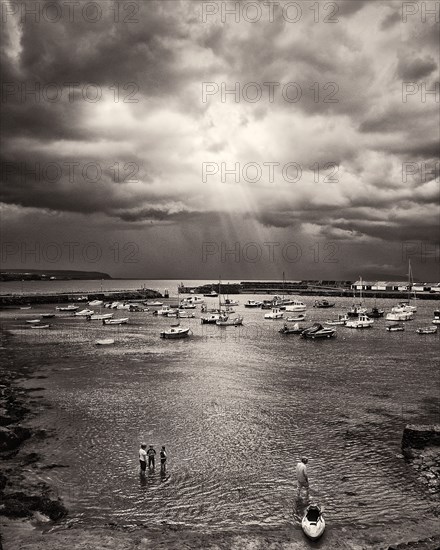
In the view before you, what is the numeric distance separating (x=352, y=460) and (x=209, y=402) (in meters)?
15.5

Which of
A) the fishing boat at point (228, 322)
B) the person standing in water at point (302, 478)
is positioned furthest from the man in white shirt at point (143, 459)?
the fishing boat at point (228, 322)

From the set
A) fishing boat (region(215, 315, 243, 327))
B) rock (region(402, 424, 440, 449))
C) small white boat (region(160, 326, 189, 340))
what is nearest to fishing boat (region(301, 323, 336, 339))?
fishing boat (region(215, 315, 243, 327))

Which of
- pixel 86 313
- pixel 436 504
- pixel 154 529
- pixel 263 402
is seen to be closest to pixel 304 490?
pixel 436 504

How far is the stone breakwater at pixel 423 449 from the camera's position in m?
23.6

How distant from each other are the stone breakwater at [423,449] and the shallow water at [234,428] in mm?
830

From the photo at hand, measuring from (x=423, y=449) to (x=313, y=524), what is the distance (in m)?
11.7

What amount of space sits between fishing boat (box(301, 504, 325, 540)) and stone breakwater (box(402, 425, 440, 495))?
823 centimetres

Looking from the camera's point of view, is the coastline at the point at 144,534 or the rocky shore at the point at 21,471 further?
the rocky shore at the point at 21,471

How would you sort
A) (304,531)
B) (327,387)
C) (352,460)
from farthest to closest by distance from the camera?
(327,387) → (352,460) → (304,531)

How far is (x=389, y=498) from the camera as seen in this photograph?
21297 millimetres

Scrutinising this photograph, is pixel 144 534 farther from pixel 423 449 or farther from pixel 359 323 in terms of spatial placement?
pixel 359 323

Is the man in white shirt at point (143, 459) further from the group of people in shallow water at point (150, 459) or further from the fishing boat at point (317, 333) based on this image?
the fishing boat at point (317, 333)

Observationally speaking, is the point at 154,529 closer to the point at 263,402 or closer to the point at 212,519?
the point at 212,519

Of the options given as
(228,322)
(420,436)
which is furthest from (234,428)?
(228,322)
